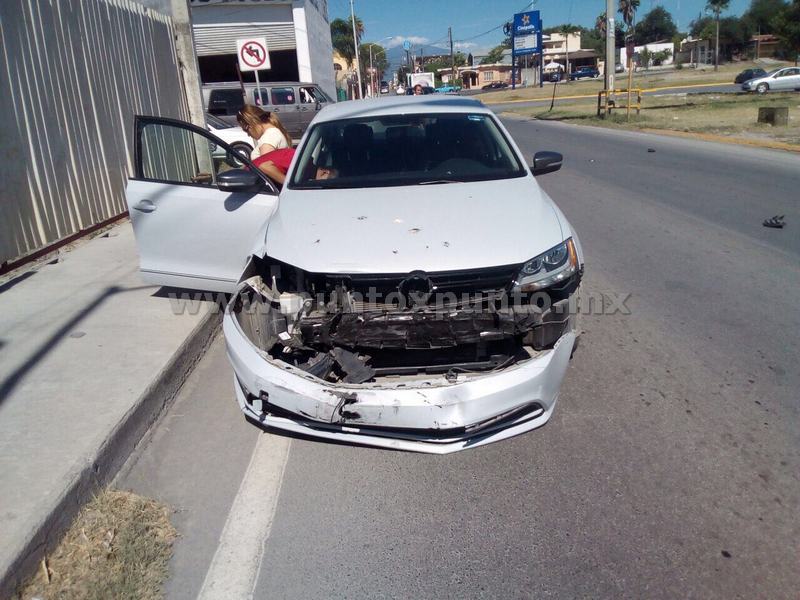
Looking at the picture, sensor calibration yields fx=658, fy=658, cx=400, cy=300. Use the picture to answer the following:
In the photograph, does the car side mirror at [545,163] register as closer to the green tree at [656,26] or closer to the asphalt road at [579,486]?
the asphalt road at [579,486]

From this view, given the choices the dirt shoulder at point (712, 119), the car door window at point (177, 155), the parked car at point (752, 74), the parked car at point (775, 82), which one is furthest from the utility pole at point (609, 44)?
the car door window at point (177, 155)

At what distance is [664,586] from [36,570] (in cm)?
253

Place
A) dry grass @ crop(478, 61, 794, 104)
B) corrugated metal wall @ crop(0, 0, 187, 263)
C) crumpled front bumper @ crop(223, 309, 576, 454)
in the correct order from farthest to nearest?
dry grass @ crop(478, 61, 794, 104) < corrugated metal wall @ crop(0, 0, 187, 263) < crumpled front bumper @ crop(223, 309, 576, 454)

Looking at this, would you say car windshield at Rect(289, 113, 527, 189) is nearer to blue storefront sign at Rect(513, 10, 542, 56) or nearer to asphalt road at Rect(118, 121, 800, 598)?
asphalt road at Rect(118, 121, 800, 598)

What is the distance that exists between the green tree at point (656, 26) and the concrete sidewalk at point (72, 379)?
436 ft

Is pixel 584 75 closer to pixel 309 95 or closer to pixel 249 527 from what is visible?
pixel 309 95

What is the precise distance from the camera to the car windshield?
464 centimetres

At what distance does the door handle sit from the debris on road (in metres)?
7.01

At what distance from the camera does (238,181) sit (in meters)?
4.71

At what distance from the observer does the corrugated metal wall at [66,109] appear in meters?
6.83

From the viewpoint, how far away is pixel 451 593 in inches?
101

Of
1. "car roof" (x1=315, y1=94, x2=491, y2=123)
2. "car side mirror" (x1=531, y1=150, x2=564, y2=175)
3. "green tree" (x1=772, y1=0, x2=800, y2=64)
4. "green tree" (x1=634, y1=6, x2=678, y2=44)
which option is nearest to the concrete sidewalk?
"car roof" (x1=315, y1=94, x2=491, y2=123)

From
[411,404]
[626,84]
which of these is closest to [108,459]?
[411,404]

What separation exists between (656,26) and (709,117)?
113359 millimetres
